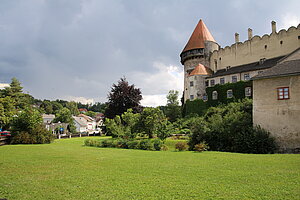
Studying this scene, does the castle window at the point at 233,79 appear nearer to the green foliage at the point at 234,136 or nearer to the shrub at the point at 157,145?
the green foliage at the point at 234,136

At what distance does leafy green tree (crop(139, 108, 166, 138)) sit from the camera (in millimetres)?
26719

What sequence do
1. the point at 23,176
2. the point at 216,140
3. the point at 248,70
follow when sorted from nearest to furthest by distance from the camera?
Result: the point at 23,176, the point at 216,140, the point at 248,70

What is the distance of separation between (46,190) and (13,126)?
24.2 m

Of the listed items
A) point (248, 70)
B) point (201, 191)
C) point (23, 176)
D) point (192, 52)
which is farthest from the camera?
point (192, 52)

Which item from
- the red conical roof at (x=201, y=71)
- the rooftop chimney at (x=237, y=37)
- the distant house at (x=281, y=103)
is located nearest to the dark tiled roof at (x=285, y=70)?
the distant house at (x=281, y=103)

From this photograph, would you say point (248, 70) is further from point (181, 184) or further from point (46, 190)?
point (46, 190)

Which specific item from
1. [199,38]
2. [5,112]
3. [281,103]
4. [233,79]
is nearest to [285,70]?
[281,103]

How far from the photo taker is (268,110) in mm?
19359

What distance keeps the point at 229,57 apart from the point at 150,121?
25.2 metres

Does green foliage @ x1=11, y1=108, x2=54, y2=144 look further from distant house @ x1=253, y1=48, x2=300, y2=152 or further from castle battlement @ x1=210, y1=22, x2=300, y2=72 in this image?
castle battlement @ x1=210, y1=22, x2=300, y2=72

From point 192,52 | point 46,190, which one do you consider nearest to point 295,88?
point 46,190

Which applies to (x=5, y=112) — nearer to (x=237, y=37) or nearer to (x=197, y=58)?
(x=197, y=58)

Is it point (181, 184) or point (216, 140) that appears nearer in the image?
point (181, 184)

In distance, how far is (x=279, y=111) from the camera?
1872 centimetres
